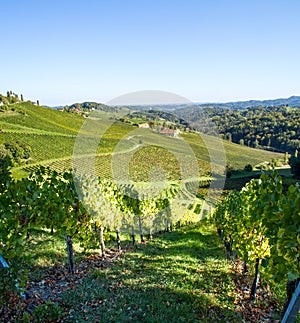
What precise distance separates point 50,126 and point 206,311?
218ft

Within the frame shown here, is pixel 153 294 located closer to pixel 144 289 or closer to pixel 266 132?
pixel 144 289

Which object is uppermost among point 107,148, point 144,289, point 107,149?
point 107,148

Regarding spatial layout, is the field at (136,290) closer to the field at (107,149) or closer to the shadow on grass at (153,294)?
the shadow on grass at (153,294)

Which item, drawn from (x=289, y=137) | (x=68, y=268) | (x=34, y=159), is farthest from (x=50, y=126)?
(x=289, y=137)

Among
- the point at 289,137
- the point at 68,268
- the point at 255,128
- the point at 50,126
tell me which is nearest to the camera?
the point at 68,268

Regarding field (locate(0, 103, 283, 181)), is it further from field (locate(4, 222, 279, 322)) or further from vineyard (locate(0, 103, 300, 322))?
field (locate(4, 222, 279, 322))

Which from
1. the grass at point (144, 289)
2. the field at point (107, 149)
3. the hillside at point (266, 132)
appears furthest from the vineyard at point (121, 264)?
the hillside at point (266, 132)

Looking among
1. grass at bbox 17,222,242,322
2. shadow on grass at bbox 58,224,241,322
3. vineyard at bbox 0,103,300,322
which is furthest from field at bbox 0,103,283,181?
shadow on grass at bbox 58,224,241,322

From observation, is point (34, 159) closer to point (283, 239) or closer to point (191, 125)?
point (191, 125)

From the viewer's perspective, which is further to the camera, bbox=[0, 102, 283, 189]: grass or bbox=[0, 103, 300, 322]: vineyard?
bbox=[0, 102, 283, 189]: grass

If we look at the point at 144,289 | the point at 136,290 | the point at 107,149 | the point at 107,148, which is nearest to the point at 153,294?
the point at 144,289

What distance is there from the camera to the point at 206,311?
619cm

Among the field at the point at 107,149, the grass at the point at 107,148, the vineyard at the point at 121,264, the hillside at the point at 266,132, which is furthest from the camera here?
the hillside at the point at 266,132

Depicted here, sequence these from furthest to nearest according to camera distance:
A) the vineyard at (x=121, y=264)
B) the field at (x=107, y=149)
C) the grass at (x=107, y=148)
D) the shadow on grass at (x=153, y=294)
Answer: the field at (x=107, y=149)
the grass at (x=107, y=148)
the shadow on grass at (x=153, y=294)
the vineyard at (x=121, y=264)
